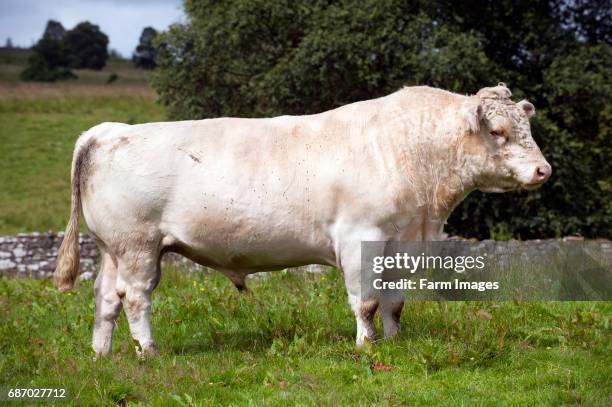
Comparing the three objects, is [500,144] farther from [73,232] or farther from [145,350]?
[73,232]

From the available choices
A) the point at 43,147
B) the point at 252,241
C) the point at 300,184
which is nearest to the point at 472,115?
the point at 300,184

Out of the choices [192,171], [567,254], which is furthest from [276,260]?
[567,254]

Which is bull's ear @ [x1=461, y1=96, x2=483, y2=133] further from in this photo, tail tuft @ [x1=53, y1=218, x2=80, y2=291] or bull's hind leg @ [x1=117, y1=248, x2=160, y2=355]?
tail tuft @ [x1=53, y1=218, x2=80, y2=291]

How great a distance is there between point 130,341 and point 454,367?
276 cm

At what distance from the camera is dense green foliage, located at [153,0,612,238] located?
17.0 m

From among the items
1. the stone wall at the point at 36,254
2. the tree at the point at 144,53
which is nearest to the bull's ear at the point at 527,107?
the stone wall at the point at 36,254

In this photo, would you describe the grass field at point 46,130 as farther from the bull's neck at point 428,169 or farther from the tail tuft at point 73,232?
the bull's neck at point 428,169

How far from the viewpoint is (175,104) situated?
789 inches

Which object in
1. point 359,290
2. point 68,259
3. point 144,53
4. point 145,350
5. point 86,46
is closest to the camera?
point 359,290

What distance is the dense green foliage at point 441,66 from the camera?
1700 centimetres

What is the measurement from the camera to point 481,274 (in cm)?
883

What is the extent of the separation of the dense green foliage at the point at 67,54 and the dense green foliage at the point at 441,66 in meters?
26.3

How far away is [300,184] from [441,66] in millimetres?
10453

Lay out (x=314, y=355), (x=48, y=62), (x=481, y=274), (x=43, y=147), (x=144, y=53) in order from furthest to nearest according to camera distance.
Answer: (x=144, y=53) < (x=48, y=62) < (x=43, y=147) < (x=481, y=274) < (x=314, y=355)
